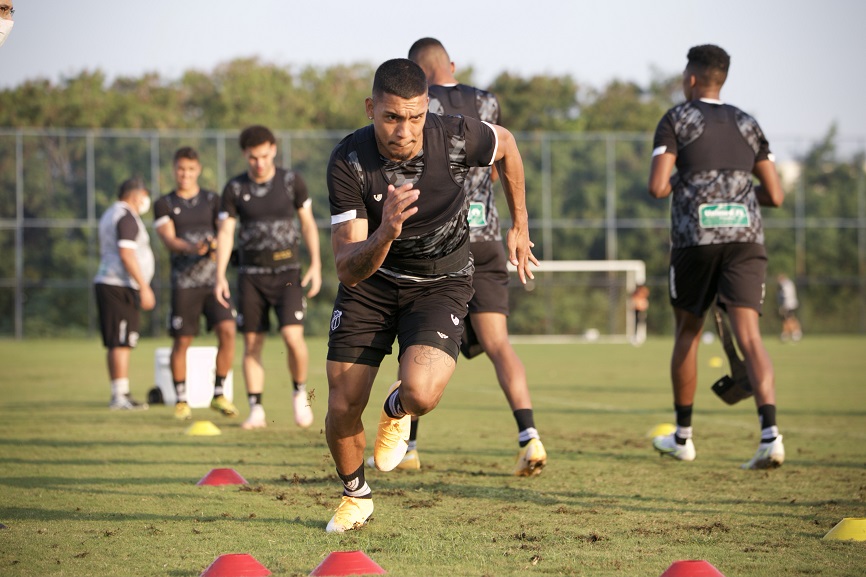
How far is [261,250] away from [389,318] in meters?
4.56

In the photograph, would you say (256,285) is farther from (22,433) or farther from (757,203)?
(757,203)

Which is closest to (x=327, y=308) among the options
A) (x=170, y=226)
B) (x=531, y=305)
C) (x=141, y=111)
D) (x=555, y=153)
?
(x=531, y=305)

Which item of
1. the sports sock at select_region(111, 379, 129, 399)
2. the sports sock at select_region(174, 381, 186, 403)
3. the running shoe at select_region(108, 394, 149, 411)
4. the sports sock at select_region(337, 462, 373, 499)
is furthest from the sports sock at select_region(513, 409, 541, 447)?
the sports sock at select_region(111, 379, 129, 399)

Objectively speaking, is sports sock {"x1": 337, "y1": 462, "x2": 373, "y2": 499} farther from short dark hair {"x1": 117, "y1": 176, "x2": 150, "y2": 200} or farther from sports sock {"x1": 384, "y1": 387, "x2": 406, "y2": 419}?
short dark hair {"x1": 117, "y1": 176, "x2": 150, "y2": 200}

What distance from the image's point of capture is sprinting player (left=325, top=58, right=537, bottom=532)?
469 centimetres

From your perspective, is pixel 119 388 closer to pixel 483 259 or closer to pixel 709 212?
pixel 483 259

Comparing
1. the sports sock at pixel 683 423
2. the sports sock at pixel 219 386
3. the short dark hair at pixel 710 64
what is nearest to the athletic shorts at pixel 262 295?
the sports sock at pixel 219 386

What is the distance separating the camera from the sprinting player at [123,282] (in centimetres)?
1145

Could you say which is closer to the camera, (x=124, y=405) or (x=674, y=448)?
(x=674, y=448)

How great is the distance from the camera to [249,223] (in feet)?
31.0

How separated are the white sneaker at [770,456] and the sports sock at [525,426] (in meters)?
1.38

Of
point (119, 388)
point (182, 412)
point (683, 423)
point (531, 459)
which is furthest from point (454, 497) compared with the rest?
point (119, 388)

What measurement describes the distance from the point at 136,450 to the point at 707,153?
14.8ft

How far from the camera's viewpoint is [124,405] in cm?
1156
